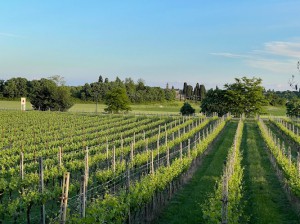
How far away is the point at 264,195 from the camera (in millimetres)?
15547

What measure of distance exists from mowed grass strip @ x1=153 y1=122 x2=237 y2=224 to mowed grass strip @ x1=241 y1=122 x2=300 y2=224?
144cm

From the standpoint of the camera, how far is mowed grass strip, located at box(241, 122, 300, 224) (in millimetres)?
12945

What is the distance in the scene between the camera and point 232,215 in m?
10.2

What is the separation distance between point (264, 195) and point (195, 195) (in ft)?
8.14

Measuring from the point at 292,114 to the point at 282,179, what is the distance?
55.7m

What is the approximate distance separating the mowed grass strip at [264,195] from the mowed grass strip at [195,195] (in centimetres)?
144

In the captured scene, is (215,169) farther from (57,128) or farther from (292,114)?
(292,114)

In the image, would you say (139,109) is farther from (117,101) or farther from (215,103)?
(215,103)

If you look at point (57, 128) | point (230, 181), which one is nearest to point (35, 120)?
point (57, 128)

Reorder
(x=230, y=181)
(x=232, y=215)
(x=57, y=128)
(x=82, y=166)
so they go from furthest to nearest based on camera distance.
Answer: (x=57, y=128) → (x=82, y=166) → (x=230, y=181) → (x=232, y=215)

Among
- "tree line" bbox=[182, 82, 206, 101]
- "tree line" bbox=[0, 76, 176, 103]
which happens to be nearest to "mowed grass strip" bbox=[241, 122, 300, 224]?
"tree line" bbox=[0, 76, 176, 103]

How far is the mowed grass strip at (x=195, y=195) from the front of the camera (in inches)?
511

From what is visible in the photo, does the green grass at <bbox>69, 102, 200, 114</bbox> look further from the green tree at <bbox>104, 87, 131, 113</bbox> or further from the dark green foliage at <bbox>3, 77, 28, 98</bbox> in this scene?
the dark green foliage at <bbox>3, 77, 28, 98</bbox>

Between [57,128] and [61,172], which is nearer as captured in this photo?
[61,172]
